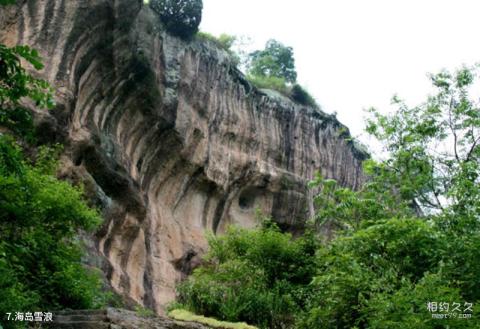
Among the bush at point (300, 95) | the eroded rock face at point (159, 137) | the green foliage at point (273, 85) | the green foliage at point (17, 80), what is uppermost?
the green foliage at point (273, 85)

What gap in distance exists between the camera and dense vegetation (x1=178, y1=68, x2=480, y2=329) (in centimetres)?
786

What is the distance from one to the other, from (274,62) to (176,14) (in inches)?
459

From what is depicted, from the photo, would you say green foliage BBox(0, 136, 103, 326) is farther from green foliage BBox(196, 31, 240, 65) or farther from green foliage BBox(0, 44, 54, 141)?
green foliage BBox(196, 31, 240, 65)

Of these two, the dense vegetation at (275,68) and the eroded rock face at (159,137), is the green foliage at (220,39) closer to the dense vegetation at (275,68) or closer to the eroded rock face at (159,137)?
the eroded rock face at (159,137)

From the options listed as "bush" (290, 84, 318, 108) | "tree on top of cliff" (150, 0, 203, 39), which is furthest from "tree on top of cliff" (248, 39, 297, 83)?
"tree on top of cliff" (150, 0, 203, 39)

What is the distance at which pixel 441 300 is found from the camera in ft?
22.6

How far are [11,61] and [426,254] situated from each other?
288 inches

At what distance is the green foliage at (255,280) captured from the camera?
1198 centimetres

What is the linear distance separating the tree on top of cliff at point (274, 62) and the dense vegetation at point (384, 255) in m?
18.3

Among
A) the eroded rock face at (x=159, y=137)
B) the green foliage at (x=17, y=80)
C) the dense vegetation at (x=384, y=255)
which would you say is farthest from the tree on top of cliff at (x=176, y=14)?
the green foliage at (x=17, y=80)

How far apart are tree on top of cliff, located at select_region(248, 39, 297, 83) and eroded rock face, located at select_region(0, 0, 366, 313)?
19.3 ft

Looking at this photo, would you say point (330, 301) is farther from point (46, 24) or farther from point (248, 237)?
point (46, 24)

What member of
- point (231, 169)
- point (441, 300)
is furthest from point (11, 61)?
point (231, 169)

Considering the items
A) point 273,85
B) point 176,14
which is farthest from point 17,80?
point 273,85
